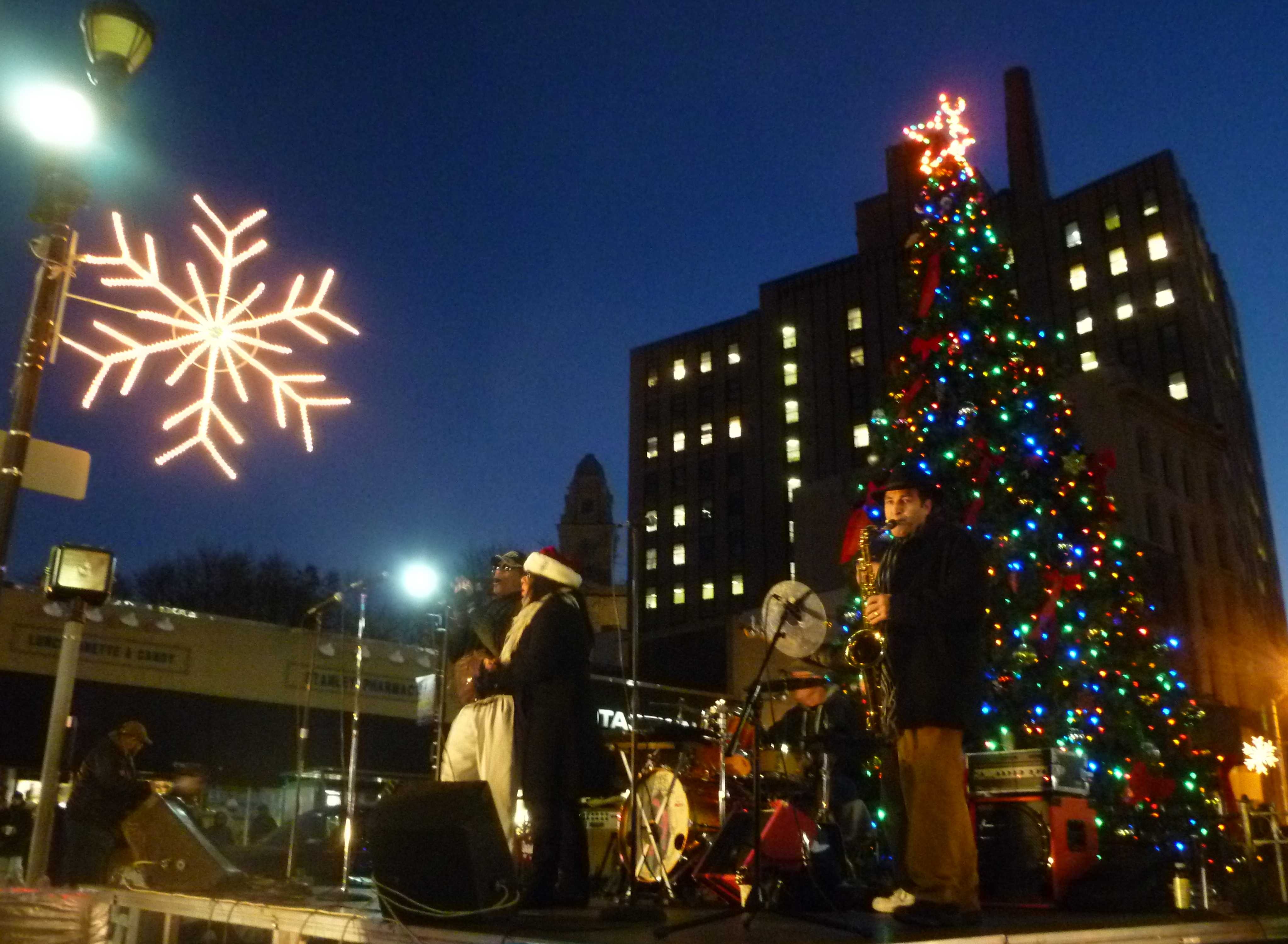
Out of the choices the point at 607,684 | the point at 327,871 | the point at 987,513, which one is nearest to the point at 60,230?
the point at 327,871

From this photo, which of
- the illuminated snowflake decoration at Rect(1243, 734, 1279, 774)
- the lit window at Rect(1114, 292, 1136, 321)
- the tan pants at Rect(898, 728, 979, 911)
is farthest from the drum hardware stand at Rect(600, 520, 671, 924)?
the lit window at Rect(1114, 292, 1136, 321)

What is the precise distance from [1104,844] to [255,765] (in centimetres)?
2027

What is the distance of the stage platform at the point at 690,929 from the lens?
4023 millimetres

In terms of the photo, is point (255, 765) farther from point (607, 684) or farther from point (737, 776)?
point (737, 776)

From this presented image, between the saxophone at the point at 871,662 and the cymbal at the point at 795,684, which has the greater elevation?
the cymbal at the point at 795,684

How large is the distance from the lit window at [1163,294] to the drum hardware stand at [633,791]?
5510cm

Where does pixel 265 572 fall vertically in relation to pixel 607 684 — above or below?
above

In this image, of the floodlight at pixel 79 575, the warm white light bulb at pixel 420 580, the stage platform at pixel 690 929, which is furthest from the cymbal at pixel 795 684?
the floodlight at pixel 79 575

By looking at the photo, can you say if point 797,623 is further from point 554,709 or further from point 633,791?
point 554,709

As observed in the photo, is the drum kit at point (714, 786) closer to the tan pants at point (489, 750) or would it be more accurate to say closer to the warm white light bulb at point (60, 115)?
the tan pants at point (489, 750)

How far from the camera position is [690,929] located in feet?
14.6

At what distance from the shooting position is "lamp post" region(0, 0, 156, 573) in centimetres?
684

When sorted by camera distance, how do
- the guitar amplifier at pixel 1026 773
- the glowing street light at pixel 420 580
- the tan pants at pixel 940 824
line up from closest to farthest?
the tan pants at pixel 940 824 → the guitar amplifier at pixel 1026 773 → the glowing street light at pixel 420 580

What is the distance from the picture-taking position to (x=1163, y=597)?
35.6 meters
